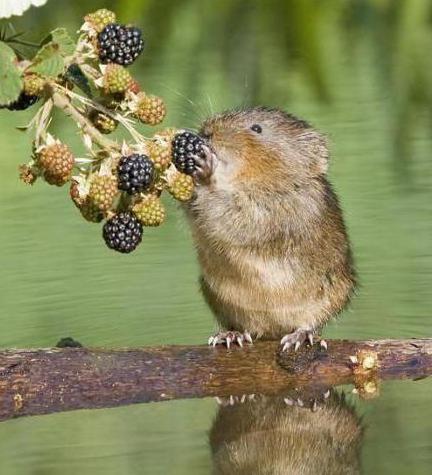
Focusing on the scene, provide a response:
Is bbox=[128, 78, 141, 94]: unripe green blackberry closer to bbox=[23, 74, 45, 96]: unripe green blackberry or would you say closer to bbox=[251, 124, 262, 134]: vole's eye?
bbox=[23, 74, 45, 96]: unripe green blackberry

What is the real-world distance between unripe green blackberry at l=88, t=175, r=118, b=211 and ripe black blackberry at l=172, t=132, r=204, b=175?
0.27m

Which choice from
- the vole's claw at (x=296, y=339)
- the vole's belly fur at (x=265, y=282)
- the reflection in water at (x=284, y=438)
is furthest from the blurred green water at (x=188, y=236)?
the vole's claw at (x=296, y=339)

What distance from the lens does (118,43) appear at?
4.02 meters

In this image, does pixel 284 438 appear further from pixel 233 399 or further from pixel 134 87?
pixel 134 87

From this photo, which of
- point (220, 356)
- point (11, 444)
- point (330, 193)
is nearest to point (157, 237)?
point (330, 193)

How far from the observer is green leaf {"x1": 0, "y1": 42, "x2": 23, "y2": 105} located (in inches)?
156

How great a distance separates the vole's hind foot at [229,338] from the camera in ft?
16.4

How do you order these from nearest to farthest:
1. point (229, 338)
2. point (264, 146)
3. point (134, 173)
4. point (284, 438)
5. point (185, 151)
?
point (134, 173)
point (185, 151)
point (284, 438)
point (229, 338)
point (264, 146)

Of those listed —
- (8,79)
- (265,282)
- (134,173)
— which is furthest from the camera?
(265,282)

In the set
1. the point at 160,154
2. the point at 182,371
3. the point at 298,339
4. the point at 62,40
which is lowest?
the point at 298,339

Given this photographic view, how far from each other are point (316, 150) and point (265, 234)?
36 cm

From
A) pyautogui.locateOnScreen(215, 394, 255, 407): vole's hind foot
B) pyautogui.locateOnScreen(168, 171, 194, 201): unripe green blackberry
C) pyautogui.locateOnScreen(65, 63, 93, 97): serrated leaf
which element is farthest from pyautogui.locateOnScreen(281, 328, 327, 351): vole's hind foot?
pyautogui.locateOnScreen(65, 63, 93, 97): serrated leaf

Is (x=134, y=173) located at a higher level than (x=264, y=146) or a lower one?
higher

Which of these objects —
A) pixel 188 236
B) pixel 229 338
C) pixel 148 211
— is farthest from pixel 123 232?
pixel 188 236
